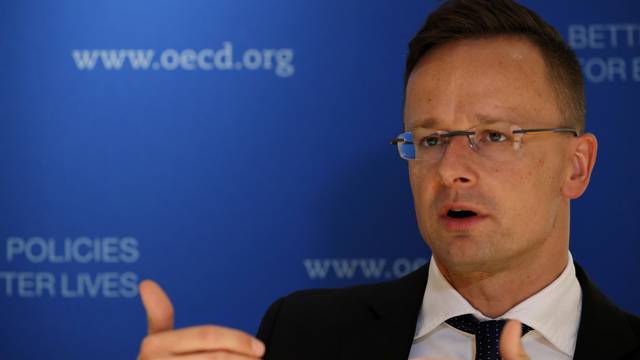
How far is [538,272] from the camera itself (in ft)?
5.60

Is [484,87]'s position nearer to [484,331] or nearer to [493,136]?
[493,136]

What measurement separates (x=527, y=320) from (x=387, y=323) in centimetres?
30

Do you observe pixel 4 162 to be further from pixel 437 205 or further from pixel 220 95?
pixel 437 205

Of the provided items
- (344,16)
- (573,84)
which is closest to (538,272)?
(573,84)

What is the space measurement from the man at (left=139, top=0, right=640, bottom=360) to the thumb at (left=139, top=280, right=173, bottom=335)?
559 mm

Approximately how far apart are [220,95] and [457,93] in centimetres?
80

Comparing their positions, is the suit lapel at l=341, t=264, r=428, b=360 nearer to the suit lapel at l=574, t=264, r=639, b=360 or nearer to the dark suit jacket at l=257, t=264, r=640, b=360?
the dark suit jacket at l=257, t=264, r=640, b=360

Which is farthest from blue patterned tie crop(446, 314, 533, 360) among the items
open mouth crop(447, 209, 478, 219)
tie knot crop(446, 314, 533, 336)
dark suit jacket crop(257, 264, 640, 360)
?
open mouth crop(447, 209, 478, 219)

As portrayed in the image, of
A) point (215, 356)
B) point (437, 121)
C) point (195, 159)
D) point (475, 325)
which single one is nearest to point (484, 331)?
point (475, 325)

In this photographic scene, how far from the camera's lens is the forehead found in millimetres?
1627

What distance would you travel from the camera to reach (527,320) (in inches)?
64.7

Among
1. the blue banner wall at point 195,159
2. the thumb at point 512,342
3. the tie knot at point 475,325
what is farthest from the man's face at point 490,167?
the blue banner wall at point 195,159

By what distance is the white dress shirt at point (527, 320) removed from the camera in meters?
1.63

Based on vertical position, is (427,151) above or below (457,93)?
below
